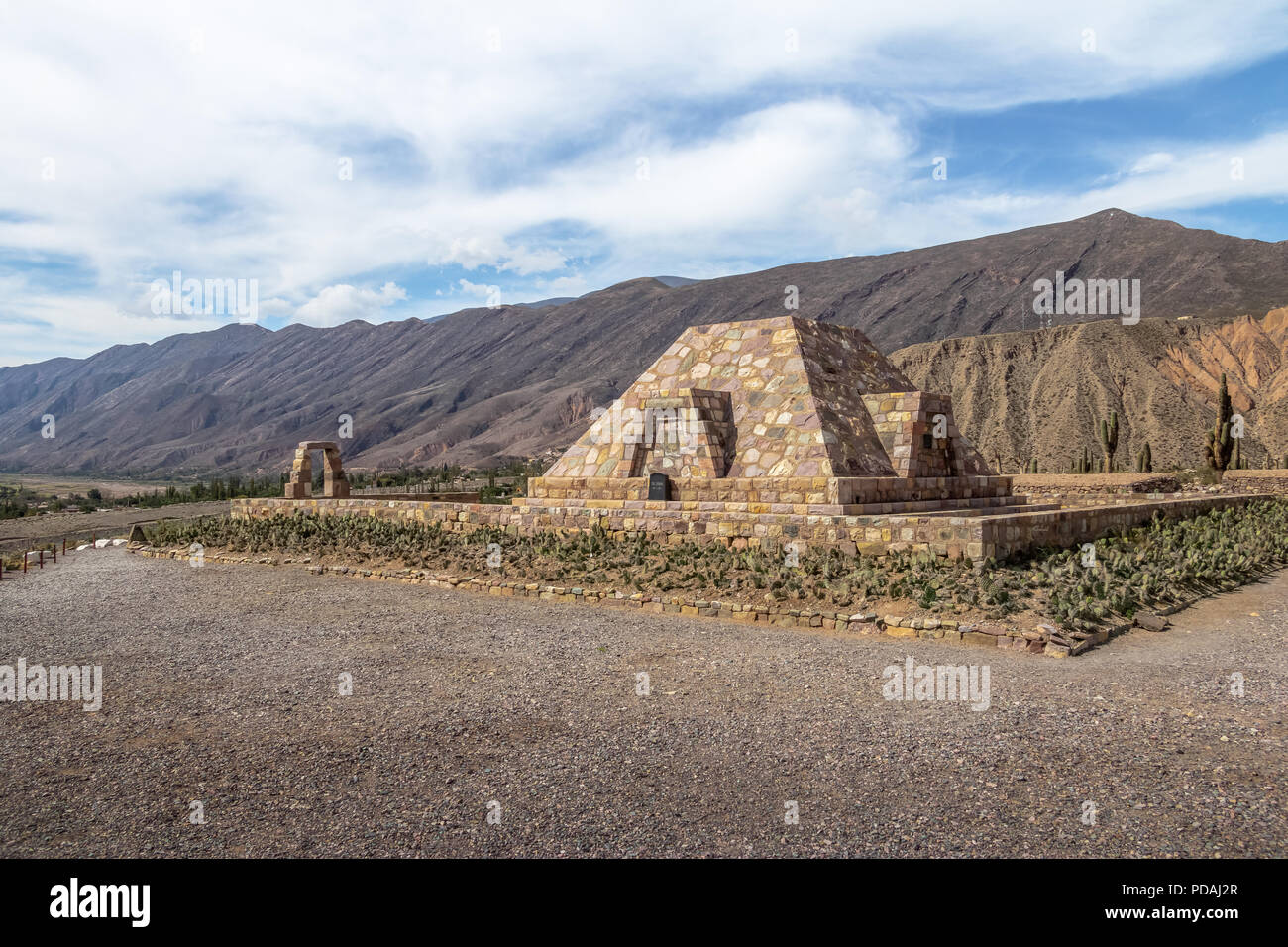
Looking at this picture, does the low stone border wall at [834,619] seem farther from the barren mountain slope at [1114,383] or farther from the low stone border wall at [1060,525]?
the barren mountain slope at [1114,383]

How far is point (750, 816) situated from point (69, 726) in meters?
4.30

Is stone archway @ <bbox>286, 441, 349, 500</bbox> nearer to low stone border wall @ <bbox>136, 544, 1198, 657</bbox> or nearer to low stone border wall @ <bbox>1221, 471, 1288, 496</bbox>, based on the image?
low stone border wall @ <bbox>136, 544, 1198, 657</bbox>

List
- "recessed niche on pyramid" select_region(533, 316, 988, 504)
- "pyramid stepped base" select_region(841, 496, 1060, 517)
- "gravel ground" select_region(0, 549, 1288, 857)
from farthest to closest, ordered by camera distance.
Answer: "recessed niche on pyramid" select_region(533, 316, 988, 504) → "pyramid stepped base" select_region(841, 496, 1060, 517) → "gravel ground" select_region(0, 549, 1288, 857)

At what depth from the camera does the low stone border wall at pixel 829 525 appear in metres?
9.20

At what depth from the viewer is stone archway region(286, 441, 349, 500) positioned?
60.8 ft

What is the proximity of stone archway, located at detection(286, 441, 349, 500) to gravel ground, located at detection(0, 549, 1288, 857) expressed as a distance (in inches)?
421

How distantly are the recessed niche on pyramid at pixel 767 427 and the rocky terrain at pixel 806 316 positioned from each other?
133ft

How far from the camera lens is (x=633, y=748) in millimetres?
4742

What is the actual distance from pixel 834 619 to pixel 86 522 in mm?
29165

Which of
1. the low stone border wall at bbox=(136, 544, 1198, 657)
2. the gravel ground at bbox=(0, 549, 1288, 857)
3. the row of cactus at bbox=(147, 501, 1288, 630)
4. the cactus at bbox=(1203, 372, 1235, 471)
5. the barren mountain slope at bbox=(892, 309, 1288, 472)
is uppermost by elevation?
the barren mountain slope at bbox=(892, 309, 1288, 472)

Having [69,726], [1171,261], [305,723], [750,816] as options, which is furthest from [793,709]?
[1171,261]

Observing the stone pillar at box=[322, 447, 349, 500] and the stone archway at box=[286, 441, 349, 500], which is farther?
the stone pillar at box=[322, 447, 349, 500]

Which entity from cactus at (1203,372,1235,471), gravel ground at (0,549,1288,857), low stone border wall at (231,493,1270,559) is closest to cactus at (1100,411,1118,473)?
cactus at (1203,372,1235,471)

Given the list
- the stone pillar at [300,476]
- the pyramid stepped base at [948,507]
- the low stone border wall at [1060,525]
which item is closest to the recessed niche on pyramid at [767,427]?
the pyramid stepped base at [948,507]
